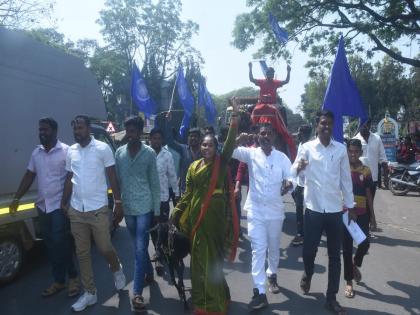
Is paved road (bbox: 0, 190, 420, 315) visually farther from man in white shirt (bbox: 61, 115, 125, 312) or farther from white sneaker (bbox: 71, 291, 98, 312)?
man in white shirt (bbox: 61, 115, 125, 312)

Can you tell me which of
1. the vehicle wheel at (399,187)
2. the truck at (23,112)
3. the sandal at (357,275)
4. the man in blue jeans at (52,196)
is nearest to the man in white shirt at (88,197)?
the man in blue jeans at (52,196)

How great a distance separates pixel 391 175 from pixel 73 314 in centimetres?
1171

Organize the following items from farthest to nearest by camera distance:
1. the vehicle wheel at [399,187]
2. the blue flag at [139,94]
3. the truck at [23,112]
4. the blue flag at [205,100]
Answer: the blue flag at [205,100], the blue flag at [139,94], the vehicle wheel at [399,187], the truck at [23,112]

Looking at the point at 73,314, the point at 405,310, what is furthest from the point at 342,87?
the point at 73,314

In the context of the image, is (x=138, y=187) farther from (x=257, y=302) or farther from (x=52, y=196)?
(x=257, y=302)

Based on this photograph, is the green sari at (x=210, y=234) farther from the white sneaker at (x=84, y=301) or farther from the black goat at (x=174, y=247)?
the white sneaker at (x=84, y=301)

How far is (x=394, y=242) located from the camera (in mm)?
7141

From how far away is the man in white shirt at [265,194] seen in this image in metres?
4.66

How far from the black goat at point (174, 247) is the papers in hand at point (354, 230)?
1.70 metres

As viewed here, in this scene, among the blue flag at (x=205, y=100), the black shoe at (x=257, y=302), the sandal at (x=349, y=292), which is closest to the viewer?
the black shoe at (x=257, y=302)

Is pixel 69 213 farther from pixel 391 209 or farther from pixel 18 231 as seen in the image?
pixel 391 209

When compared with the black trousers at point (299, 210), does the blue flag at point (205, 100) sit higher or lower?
higher

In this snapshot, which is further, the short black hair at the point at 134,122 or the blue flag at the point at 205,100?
the blue flag at the point at 205,100

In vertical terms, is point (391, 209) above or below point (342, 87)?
below
